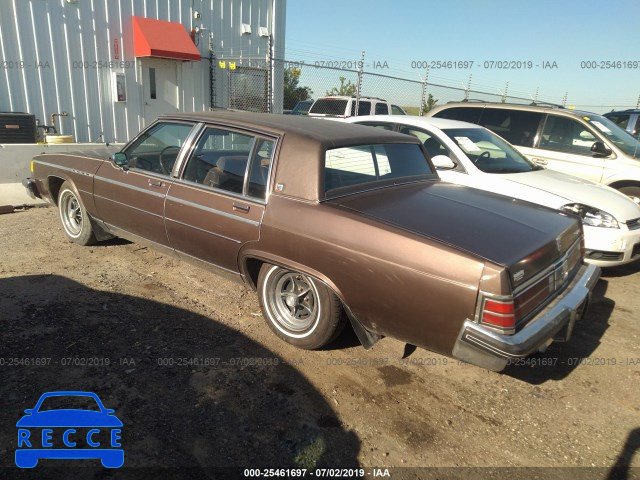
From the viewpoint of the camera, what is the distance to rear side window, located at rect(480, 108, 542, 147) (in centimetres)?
686

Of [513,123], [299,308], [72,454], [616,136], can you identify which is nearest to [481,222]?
[299,308]

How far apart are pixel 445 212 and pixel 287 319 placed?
1409 mm

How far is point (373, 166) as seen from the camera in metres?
3.61

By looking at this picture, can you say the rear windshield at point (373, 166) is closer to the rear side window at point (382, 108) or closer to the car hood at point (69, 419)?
the car hood at point (69, 419)

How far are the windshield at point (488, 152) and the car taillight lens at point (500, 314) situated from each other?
308 cm

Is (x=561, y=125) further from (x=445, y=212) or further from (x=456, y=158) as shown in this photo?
(x=445, y=212)

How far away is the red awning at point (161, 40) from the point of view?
974cm

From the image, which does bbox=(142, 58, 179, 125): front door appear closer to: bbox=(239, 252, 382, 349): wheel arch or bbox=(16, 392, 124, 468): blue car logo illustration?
bbox=(239, 252, 382, 349): wheel arch

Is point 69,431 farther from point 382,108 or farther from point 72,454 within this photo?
point 382,108

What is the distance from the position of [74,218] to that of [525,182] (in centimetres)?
516

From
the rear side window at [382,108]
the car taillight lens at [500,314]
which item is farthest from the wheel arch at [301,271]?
the rear side window at [382,108]

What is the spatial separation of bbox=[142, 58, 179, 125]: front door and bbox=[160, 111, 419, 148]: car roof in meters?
7.51

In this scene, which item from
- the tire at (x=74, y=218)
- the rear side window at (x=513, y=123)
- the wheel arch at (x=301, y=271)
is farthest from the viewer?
the rear side window at (x=513, y=123)

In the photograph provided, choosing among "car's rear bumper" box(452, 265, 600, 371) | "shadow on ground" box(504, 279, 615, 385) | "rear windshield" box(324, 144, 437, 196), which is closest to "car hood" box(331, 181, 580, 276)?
"rear windshield" box(324, 144, 437, 196)
